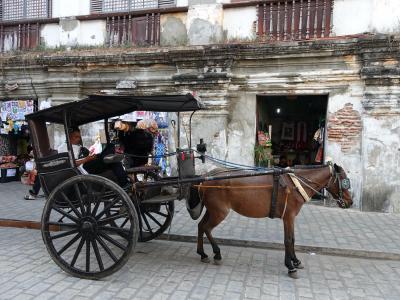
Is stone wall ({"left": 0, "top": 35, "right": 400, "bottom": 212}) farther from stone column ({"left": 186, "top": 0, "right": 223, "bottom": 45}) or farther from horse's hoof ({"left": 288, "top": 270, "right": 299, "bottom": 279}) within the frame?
horse's hoof ({"left": 288, "top": 270, "right": 299, "bottom": 279})

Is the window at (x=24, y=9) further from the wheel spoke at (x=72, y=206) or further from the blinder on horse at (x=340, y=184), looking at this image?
the blinder on horse at (x=340, y=184)

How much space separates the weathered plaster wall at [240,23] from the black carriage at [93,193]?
14.2ft

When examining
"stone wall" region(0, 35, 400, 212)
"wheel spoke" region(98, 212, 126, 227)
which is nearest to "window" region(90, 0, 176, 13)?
"stone wall" region(0, 35, 400, 212)

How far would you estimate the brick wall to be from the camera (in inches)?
306

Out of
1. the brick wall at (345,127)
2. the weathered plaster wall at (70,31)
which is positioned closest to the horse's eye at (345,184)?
the brick wall at (345,127)

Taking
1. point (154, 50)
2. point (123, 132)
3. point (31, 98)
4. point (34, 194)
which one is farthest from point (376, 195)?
point (31, 98)

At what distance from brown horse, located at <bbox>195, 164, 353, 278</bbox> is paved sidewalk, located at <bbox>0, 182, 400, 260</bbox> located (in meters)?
1.03

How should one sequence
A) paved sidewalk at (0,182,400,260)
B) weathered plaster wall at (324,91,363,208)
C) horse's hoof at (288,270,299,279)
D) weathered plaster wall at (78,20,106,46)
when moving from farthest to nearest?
weathered plaster wall at (78,20,106,46) < weathered plaster wall at (324,91,363,208) < paved sidewalk at (0,182,400,260) < horse's hoof at (288,270,299,279)

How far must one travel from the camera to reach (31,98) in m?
10.3

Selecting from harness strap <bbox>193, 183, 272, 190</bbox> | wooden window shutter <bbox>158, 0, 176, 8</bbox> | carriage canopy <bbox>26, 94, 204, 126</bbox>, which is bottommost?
harness strap <bbox>193, 183, 272, 190</bbox>

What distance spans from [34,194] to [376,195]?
7565 millimetres

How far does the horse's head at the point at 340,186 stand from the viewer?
428 cm

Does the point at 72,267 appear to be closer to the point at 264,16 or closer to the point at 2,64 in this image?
the point at 264,16

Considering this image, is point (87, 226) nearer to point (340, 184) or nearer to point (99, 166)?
point (99, 166)
